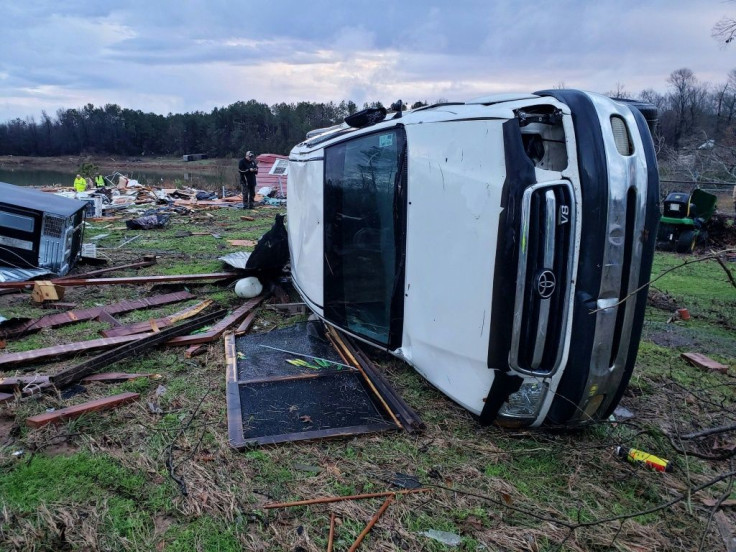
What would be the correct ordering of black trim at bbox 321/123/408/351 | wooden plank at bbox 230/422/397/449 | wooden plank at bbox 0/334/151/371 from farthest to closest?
wooden plank at bbox 0/334/151/371
black trim at bbox 321/123/408/351
wooden plank at bbox 230/422/397/449

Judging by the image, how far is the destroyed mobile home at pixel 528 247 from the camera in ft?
8.53

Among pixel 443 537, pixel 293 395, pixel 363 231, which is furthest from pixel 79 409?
pixel 443 537

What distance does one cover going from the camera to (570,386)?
2729 millimetres

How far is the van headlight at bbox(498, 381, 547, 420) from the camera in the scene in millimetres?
2832

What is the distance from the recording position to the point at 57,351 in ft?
14.1

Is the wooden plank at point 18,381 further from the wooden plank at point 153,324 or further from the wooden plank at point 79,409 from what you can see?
the wooden plank at point 153,324

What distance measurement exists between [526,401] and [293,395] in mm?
1644

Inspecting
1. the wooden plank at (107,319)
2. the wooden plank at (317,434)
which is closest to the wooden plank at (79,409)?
the wooden plank at (317,434)

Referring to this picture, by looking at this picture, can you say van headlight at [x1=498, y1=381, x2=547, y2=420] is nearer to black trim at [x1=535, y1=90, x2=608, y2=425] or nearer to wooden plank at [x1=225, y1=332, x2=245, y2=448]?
black trim at [x1=535, y1=90, x2=608, y2=425]

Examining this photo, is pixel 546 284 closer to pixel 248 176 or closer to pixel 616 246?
pixel 616 246

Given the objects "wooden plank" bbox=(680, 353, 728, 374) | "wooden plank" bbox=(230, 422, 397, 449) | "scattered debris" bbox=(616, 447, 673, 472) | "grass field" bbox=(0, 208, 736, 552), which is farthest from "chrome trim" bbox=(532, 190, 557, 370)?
"wooden plank" bbox=(680, 353, 728, 374)

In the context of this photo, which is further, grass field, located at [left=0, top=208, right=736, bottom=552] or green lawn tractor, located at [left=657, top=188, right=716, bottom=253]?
green lawn tractor, located at [left=657, top=188, right=716, bottom=253]

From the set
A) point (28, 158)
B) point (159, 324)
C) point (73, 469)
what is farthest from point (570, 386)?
point (28, 158)

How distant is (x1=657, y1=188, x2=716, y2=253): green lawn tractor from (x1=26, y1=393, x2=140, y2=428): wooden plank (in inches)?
493
